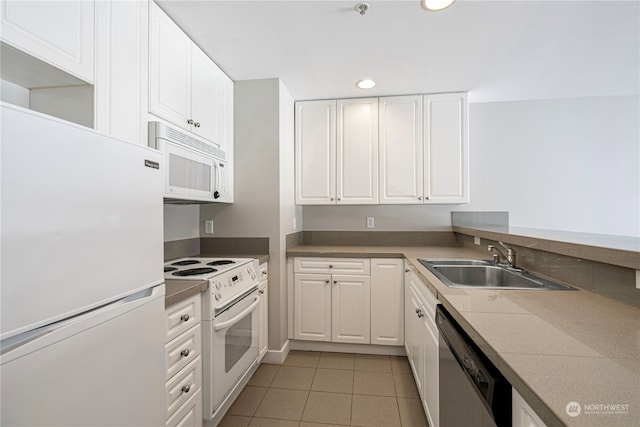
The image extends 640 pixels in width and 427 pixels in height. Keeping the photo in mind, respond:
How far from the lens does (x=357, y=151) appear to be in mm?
2889

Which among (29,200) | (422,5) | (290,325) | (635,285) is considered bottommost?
(290,325)

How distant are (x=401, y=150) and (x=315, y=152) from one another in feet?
2.75

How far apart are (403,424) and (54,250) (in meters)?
1.93

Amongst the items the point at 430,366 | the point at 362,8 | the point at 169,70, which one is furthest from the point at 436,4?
the point at 430,366

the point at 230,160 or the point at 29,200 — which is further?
the point at 230,160

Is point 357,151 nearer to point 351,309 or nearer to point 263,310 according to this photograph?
point 351,309

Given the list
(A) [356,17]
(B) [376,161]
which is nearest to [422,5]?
(A) [356,17]

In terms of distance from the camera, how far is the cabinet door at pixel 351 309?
8.52 feet

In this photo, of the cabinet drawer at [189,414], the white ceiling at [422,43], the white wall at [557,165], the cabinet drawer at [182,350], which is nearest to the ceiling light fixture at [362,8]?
the white ceiling at [422,43]

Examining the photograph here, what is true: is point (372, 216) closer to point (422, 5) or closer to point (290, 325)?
point (290, 325)

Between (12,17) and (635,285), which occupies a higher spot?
(12,17)

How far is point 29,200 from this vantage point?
2.18 ft

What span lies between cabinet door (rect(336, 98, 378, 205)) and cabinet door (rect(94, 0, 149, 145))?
1.78 m

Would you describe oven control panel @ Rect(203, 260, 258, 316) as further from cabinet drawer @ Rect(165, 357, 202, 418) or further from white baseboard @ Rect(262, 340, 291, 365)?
white baseboard @ Rect(262, 340, 291, 365)
